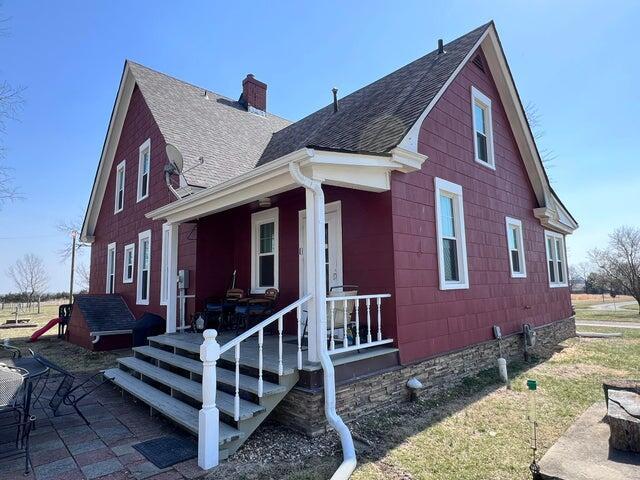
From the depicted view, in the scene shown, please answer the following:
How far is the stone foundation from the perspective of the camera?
410 cm

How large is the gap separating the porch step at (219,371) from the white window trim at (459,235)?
11.2 ft

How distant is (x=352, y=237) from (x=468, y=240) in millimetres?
2520

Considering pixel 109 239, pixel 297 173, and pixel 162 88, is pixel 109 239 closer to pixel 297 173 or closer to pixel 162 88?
pixel 162 88

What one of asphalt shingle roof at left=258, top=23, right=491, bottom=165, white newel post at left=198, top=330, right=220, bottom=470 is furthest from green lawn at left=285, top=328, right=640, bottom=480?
asphalt shingle roof at left=258, top=23, right=491, bottom=165

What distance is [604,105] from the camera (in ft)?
41.9

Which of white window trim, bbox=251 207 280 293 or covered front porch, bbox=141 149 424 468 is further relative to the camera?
white window trim, bbox=251 207 280 293

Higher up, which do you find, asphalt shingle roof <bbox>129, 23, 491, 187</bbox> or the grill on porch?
asphalt shingle roof <bbox>129, 23, 491, 187</bbox>

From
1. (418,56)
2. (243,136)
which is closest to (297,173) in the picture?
(418,56)

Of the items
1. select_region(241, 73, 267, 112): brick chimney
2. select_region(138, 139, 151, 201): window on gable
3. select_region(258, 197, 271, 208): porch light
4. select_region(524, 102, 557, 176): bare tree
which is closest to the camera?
select_region(258, 197, 271, 208): porch light

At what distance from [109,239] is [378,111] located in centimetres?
1133

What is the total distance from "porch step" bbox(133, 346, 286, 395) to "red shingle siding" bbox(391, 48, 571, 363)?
206cm

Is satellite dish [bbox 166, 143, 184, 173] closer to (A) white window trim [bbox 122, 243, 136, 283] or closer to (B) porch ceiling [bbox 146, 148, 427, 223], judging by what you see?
(B) porch ceiling [bbox 146, 148, 427, 223]

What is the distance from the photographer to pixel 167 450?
377 cm

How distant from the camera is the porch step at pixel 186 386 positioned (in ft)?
12.6
